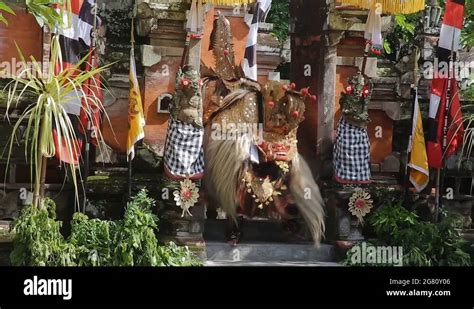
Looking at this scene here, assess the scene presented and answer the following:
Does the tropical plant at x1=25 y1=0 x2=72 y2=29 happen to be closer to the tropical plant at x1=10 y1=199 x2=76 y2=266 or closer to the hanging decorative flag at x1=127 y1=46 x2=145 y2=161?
the hanging decorative flag at x1=127 y1=46 x2=145 y2=161

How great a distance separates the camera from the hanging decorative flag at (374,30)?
866 centimetres

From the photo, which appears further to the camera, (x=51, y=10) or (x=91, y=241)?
(x=91, y=241)

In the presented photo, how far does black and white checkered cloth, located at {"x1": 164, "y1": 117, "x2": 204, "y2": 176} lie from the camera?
806 cm

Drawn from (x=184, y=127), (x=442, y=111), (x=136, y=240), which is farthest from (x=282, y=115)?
(x=136, y=240)

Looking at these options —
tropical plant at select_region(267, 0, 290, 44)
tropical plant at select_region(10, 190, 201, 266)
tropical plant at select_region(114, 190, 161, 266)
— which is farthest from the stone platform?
tropical plant at select_region(267, 0, 290, 44)

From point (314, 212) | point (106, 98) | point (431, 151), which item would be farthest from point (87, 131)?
point (431, 151)

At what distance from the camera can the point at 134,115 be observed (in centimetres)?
804

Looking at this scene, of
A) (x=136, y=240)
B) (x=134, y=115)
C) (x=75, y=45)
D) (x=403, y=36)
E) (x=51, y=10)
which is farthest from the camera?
(x=403, y=36)

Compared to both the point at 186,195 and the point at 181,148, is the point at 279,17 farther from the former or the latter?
the point at 186,195

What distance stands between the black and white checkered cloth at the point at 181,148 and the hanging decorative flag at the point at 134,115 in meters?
0.30

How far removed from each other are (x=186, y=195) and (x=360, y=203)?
6.20ft
